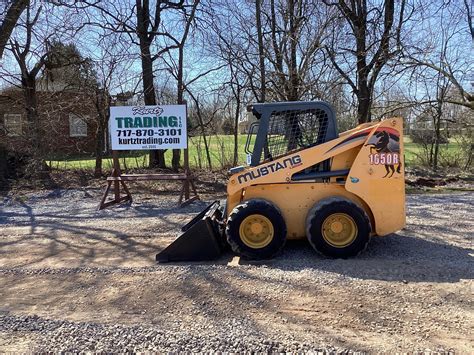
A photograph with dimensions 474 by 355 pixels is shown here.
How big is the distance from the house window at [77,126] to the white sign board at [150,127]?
18.8ft

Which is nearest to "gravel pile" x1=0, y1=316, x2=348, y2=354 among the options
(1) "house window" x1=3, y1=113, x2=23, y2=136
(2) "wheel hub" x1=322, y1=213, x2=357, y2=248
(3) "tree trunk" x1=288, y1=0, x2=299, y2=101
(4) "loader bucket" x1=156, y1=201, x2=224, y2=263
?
(4) "loader bucket" x1=156, y1=201, x2=224, y2=263

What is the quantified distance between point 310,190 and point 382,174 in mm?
948

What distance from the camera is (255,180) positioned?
239 inches

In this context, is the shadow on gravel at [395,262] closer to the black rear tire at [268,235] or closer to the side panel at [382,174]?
the black rear tire at [268,235]

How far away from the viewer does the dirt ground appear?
3.60 m

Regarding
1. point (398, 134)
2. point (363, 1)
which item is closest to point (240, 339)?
point (398, 134)

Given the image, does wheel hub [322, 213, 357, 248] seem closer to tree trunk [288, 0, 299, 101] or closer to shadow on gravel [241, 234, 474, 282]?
shadow on gravel [241, 234, 474, 282]

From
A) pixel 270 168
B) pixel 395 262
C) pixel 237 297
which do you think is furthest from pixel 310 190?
pixel 237 297

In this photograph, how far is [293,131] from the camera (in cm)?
618

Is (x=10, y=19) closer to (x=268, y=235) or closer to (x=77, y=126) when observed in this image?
(x=77, y=126)

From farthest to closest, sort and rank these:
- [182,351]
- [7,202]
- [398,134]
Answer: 1. [7,202]
2. [398,134]
3. [182,351]

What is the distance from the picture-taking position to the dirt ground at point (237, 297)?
3.60 m

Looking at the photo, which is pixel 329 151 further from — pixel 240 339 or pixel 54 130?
pixel 54 130

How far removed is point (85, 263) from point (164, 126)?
526 centimetres
